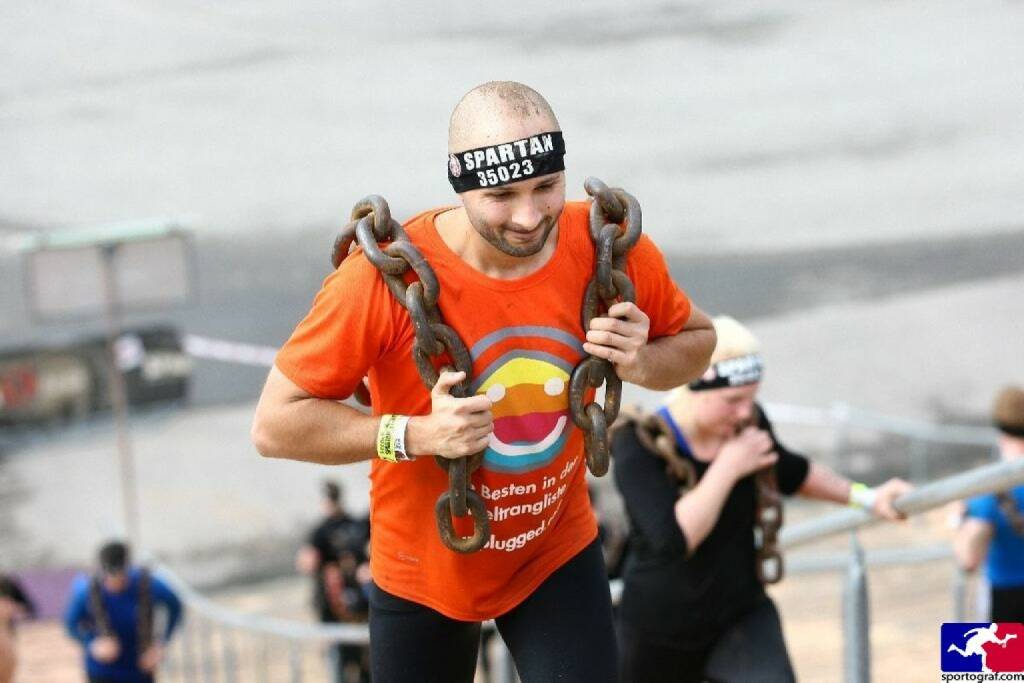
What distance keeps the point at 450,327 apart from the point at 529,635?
2.40 ft

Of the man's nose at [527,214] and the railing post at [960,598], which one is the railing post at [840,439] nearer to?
the railing post at [960,598]

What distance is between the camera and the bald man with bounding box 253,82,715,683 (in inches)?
110

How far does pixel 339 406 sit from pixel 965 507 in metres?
3.02

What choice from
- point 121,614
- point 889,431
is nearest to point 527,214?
point 121,614

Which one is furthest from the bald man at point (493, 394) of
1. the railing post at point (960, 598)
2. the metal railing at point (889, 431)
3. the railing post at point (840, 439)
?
the railing post at point (840, 439)

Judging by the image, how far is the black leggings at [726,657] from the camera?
4105mm

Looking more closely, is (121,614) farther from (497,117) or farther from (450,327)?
(497,117)

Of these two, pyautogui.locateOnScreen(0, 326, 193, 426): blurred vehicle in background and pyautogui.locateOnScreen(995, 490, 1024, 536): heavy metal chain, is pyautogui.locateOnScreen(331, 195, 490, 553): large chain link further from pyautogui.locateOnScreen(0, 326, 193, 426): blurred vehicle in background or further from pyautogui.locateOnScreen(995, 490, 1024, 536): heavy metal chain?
pyautogui.locateOnScreen(0, 326, 193, 426): blurred vehicle in background

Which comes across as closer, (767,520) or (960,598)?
(767,520)

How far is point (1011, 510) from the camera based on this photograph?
5.06 meters

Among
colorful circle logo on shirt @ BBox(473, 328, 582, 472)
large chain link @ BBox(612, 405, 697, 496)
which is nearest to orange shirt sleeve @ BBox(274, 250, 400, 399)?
colorful circle logo on shirt @ BBox(473, 328, 582, 472)

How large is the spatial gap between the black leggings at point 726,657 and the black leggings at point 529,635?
106cm

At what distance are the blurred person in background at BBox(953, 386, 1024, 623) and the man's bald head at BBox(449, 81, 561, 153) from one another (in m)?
2.78

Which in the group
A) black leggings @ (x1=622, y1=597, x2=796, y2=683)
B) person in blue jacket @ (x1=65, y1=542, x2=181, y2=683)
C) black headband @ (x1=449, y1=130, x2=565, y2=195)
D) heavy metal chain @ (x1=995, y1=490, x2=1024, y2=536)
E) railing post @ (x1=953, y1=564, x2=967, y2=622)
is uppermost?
black headband @ (x1=449, y1=130, x2=565, y2=195)
